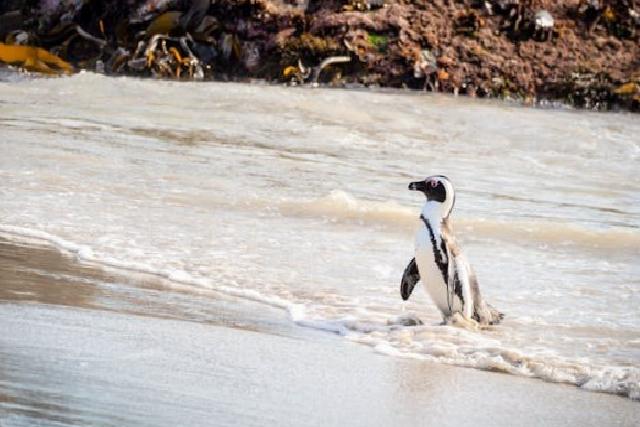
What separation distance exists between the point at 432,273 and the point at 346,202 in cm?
312

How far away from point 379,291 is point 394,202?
2930mm

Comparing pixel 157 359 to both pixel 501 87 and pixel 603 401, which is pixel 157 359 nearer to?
pixel 603 401

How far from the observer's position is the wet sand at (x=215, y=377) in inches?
184

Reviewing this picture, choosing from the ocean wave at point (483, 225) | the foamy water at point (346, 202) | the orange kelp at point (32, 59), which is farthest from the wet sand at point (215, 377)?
the orange kelp at point (32, 59)

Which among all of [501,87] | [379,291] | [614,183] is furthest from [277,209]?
[501,87]

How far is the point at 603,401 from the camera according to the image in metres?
5.30

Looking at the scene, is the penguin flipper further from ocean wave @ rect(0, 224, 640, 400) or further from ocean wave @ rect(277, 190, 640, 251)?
ocean wave @ rect(277, 190, 640, 251)

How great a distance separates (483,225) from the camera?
373 inches

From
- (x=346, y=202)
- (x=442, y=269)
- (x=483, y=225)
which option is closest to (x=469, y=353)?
(x=442, y=269)

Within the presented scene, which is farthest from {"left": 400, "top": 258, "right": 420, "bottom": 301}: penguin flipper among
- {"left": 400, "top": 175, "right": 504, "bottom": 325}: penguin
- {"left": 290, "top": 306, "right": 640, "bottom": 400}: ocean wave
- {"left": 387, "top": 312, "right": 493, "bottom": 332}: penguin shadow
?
{"left": 290, "top": 306, "right": 640, "bottom": 400}: ocean wave

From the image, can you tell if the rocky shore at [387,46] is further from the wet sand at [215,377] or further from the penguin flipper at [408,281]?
the wet sand at [215,377]

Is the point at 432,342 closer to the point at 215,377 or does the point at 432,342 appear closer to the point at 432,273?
the point at 432,273

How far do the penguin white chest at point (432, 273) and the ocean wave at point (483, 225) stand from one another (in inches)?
90.6

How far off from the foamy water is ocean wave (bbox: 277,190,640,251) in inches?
0.8
